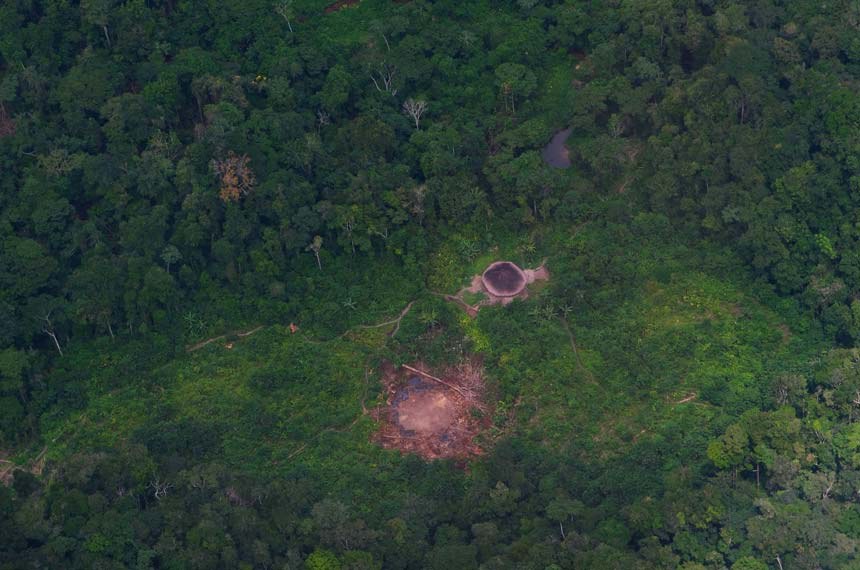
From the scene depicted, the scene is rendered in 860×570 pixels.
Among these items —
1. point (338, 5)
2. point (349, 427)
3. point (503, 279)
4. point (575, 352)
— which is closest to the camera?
point (349, 427)

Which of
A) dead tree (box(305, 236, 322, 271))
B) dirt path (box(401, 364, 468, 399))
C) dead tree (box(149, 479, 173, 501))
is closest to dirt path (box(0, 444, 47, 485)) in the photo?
dead tree (box(149, 479, 173, 501))

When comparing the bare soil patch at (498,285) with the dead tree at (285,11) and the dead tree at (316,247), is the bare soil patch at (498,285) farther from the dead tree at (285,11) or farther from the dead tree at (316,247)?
the dead tree at (285,11)

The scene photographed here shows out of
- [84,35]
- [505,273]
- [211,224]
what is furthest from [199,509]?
[84,35]

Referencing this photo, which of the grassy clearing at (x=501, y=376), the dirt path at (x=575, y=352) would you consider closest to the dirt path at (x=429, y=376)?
the grassy clearing at (x=501, y=376)

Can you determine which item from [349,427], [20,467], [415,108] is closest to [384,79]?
[415,108]

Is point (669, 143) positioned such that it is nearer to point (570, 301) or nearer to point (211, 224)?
point (570, 301)

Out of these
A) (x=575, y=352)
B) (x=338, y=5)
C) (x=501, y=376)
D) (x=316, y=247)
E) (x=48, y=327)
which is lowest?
(x=501, y=376)

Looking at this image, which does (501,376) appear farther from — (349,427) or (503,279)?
(349,427)
